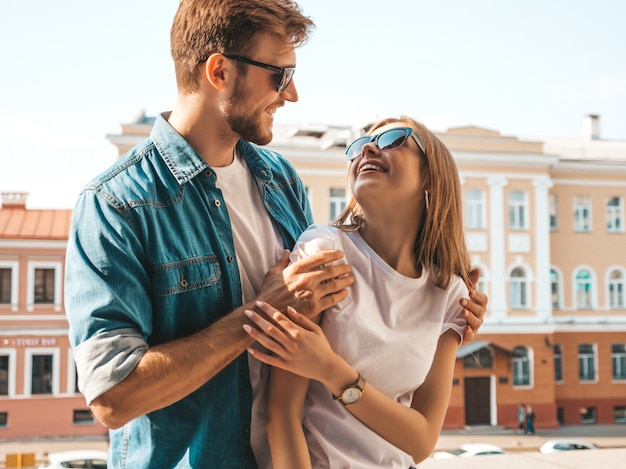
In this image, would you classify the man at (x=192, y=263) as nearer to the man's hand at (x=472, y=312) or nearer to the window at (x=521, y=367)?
the man's hand at (x=472, y=312)

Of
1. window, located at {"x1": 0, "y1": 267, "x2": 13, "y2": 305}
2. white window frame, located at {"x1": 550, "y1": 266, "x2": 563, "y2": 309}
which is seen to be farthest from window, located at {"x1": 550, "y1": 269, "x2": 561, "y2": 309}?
window, located at {"x1": 0, "y1": 267, "x2": 13, "y2": 305}

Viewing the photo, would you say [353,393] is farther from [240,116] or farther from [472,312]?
[240,116]

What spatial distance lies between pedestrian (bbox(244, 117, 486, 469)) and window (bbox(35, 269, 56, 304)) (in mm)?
17172

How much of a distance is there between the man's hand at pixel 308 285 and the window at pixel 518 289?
19570 millimetres

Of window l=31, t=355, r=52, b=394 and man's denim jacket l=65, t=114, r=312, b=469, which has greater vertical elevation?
man's denim jacket l=65, t=114, r=312, b=469

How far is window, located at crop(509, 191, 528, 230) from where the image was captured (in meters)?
20.3

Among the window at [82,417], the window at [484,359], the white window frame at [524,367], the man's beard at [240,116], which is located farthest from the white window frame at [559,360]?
the man's beard at [240,116]

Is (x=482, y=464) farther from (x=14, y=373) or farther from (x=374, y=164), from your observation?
(x=14, y=373)

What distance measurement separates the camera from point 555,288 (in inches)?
835

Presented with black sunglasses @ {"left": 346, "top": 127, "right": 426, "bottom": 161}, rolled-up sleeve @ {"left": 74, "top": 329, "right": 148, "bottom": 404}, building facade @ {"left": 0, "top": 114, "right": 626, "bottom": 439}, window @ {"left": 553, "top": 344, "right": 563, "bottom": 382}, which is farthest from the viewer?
window @ {"left": 553, "top": 344, "right": 563, "bottom": 382}

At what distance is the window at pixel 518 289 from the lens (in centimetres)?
2041

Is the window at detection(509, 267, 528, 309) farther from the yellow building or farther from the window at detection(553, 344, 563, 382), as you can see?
the window at detection(553, 344, 563, 382)

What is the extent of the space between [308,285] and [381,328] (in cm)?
19

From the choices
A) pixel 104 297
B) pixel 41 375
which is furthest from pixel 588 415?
pixel 104 297
